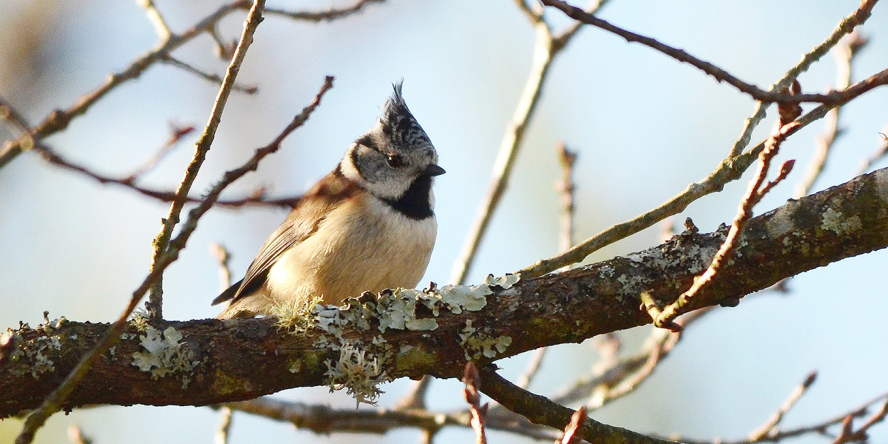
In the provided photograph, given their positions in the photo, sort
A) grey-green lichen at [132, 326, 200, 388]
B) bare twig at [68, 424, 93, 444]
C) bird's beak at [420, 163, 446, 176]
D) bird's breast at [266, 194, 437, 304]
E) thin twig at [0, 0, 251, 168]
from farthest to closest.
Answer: bird's beak at [420, 163, 446, 176], bird's breast at [266, 194, 437, 304], bare twig at [68, 424, 93, 444], grey-green lichen at [132, 326, 200, 388], thin twig at [0, 0, 251, 168]

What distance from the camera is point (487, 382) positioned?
3.06 metres

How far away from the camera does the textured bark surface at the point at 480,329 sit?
2787 mm

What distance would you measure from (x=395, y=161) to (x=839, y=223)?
10.3ft

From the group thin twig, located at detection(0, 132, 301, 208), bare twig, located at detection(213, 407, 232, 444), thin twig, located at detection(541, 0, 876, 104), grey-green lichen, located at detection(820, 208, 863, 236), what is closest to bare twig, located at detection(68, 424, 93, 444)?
bare twig, located at detection(213, 407, 232, 444)

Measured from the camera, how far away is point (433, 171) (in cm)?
536

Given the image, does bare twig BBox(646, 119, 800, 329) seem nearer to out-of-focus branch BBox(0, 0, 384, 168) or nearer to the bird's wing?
out-of-focus branch BBox(0, 0, 384, 168)

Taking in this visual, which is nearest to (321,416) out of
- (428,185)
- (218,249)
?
(218,249)

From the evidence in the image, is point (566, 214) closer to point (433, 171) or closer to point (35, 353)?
point (433, 171)

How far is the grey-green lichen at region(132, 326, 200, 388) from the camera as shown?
289 cm

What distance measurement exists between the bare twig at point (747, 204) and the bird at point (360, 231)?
214cm

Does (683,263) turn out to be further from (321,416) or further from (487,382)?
(321,416)

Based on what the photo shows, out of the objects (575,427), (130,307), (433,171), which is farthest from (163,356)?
(433,171)

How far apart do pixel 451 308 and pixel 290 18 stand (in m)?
1.77

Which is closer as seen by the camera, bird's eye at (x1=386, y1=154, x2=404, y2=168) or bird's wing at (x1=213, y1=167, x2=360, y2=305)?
bird's wing at (x1=213, y1=167, x2=360, y2=305)
